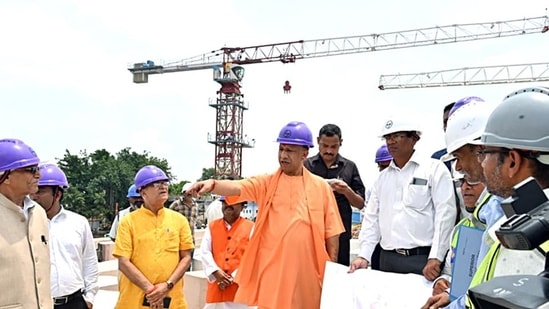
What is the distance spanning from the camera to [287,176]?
3934 millimetres

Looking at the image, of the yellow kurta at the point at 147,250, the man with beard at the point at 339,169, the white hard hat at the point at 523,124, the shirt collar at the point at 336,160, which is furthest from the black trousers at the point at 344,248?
the white hard hat at the point at 523,124

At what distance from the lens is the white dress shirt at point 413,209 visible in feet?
10.6

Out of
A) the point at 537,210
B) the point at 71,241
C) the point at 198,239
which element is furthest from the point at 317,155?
the point at 198,239

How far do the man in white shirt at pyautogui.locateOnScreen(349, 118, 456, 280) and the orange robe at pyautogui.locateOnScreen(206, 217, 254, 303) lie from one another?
1.26 meters

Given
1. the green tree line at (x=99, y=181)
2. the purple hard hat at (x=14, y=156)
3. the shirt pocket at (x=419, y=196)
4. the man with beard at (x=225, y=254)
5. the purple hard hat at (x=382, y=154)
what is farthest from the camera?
the green tree line at (x=99, y=181)

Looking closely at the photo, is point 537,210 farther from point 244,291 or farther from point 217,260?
point 217,260

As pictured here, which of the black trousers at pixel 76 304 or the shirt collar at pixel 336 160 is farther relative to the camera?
the shirt collar at pixel 336 160

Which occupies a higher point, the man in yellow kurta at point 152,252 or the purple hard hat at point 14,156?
the purple hard hat at point 14,156

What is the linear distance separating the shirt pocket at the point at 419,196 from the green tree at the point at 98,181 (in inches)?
1322

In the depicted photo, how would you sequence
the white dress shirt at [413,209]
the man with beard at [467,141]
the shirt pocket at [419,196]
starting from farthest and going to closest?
the shirt pocket at [419,196]
the white dress shirt at [413,209]
the man with beard at [467,141]

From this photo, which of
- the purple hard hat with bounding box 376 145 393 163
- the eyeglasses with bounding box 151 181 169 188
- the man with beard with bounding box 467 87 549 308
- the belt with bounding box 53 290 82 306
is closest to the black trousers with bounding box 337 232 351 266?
the purple hard hat with bounding box 376 145 393 163

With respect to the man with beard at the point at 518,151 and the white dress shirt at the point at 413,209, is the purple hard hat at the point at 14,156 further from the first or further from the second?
the man with beard at the point at 518,151

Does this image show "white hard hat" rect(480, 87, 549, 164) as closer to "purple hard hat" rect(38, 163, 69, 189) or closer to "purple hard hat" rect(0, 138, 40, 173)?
"purple hard hat" rect(0, 138, 40, 173)

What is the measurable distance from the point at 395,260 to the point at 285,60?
62.0 m
